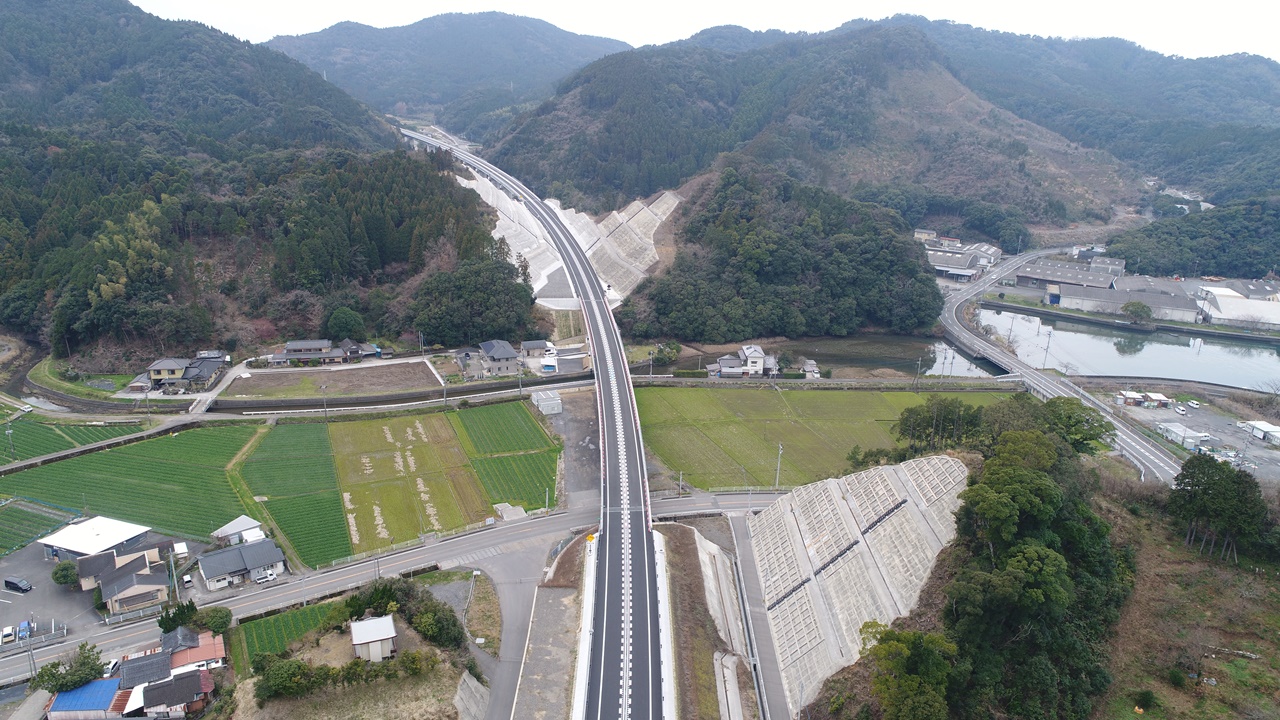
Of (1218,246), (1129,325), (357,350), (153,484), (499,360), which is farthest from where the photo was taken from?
(1218,246)

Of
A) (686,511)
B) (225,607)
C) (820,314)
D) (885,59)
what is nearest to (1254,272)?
(820,314)

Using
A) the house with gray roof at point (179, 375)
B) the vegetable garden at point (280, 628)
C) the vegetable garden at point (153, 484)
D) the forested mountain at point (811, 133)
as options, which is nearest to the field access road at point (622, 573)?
the vegetable garden at point (280, 628)

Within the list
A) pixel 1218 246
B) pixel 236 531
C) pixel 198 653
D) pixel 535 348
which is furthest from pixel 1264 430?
pixel 236 531

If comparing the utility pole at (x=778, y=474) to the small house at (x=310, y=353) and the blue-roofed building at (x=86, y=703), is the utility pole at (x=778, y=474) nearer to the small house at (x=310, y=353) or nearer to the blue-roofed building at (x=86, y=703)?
the blue-roofed building at (x=86, y=703)

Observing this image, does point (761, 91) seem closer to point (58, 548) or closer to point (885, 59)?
point (885, 59)

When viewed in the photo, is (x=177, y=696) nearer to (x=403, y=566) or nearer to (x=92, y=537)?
(x=403, y=566)

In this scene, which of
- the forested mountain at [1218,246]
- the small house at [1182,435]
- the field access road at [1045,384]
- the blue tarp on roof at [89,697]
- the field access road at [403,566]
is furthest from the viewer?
the forested mountain at [1218,246]
